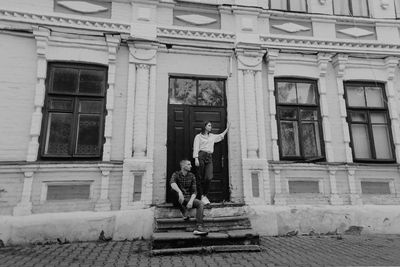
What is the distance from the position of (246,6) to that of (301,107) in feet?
9.40

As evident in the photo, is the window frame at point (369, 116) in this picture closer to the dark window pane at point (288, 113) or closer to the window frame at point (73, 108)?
the dark window pane at point (288, 113)

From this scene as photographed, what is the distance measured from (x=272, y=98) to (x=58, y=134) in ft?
16.1

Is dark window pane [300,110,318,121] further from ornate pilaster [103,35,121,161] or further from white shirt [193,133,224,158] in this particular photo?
ornate pilaster [103,35,121,161]

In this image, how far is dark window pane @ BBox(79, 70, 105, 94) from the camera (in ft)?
21.8

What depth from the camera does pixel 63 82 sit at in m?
6.59

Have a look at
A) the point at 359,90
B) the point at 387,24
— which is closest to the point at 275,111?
the point at 359,90

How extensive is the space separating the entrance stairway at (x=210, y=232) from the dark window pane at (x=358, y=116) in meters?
3.73

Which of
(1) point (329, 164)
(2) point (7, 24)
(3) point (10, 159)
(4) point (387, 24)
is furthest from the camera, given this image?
(4) point (387, 24)

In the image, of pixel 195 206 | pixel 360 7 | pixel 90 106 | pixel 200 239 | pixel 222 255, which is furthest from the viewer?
pixel 360 7

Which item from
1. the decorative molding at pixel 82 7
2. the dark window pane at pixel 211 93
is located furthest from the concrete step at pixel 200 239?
the decorative molding at pixel 82 7

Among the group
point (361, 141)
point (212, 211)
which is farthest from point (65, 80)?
point (361, 141)

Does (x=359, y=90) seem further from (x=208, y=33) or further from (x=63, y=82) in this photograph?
(x=63, y=82)

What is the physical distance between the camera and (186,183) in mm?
5941

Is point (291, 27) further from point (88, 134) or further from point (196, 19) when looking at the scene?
point (88, 134)
